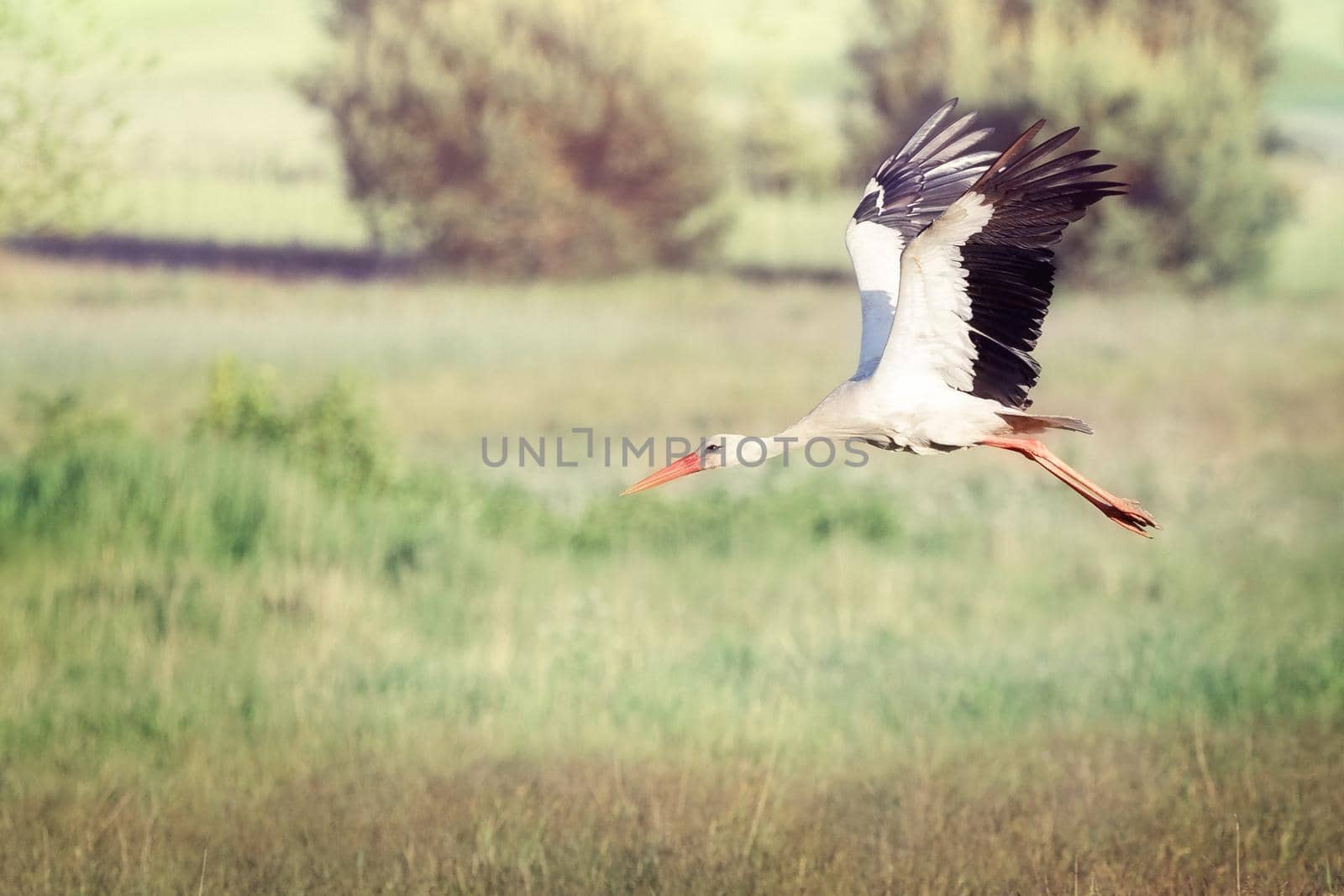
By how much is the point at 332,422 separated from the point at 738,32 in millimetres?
40662

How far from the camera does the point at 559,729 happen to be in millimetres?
9047

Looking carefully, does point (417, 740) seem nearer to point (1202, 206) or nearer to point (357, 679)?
point (357, 679)

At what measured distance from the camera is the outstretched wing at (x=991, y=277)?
6688 mm

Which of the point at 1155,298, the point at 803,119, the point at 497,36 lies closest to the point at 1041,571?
the point at 1155,298

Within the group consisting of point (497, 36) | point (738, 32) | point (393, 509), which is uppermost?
point (738, 32)

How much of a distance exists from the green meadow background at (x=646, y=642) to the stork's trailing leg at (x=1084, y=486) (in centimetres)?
139

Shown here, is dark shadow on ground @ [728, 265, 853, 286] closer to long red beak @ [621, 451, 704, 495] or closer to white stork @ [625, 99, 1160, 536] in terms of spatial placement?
white stork @ [625, 99, 1160, 536]

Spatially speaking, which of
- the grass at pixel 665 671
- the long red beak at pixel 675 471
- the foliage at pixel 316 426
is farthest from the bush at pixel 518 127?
the long red beak at pixel 675 471

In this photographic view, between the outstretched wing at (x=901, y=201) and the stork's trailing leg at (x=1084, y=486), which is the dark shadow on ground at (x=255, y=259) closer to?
the outstretched wing at (x=901, y=201)

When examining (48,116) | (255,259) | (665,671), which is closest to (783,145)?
(255,259)

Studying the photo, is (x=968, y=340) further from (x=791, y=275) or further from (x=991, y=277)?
(x=791, y=275)

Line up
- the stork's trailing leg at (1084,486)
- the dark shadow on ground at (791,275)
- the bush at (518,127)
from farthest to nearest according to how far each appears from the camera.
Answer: the dark shadow on ground at (791,275)
the bush at (518,127)
the stork's trailing leg at (1084,486)

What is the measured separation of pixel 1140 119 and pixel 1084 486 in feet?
90.1

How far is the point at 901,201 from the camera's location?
27.4 feet
